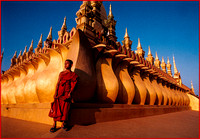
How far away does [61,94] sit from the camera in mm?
2502

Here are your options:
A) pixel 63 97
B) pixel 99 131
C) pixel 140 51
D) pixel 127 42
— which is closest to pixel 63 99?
pixel 63 97

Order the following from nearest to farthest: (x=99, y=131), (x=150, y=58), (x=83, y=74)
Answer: (x=99, y=131) → (x=83, y=74) → (x=150, y=58)

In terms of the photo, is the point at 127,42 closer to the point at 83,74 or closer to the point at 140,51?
the point at 140,51

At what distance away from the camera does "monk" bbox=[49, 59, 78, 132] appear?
94.7 inches

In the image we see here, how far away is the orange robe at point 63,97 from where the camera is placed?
2.42 m

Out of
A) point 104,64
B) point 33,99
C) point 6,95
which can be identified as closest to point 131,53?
point 104,64

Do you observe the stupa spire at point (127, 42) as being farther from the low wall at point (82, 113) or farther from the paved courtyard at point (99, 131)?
the paved courtyard at point (99, 131)

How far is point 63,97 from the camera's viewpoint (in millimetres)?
2477

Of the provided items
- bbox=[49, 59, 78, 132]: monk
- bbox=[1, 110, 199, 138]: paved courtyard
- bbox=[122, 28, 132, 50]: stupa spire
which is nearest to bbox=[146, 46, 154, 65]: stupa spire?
bbox=[122, 28, 132, 50]: stupa spire

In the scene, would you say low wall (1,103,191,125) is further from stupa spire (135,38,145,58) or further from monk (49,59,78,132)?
stupa spire (135,38,145,58)

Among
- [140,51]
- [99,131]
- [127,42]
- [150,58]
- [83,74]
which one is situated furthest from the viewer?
[150,58]

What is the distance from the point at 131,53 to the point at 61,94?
5.93 m

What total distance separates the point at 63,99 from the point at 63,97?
→ 0.14 feet

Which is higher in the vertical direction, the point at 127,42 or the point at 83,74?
the point at 127,42
